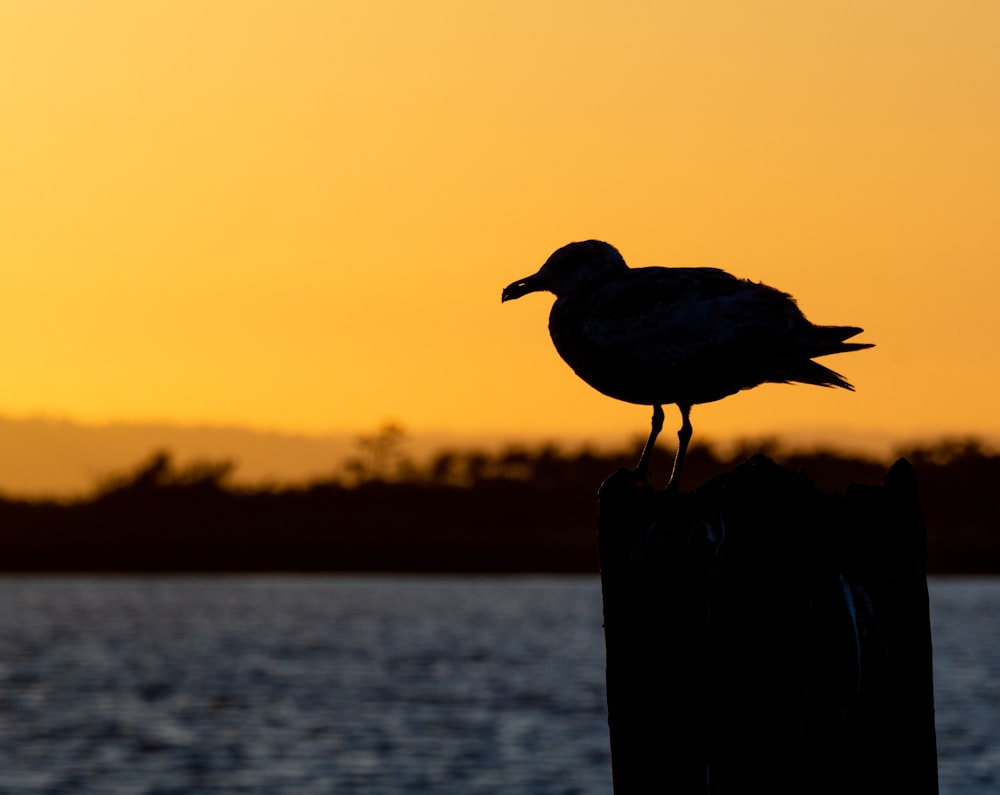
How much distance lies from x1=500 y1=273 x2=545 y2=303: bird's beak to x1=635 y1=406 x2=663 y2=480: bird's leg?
37.9 inches

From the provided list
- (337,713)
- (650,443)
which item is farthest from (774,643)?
(337,713)

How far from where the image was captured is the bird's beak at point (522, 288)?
11.0m

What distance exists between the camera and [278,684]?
108m

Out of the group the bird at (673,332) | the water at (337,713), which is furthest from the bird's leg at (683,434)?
the water at (337,713)

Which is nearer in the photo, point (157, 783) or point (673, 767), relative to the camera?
point (673, 767)

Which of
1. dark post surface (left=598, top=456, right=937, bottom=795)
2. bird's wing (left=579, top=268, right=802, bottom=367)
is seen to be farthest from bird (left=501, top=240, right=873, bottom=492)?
dark post surface (left=598, top=456, right=937, bottom=795)

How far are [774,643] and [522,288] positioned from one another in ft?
14.9

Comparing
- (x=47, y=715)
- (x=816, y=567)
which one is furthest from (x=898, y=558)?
(x=47, y=715)

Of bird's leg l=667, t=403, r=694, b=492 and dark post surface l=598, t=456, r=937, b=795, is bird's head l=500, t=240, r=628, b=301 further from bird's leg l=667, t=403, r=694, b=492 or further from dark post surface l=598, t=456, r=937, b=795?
dark post surface l=598, t=456, r=937, b=795

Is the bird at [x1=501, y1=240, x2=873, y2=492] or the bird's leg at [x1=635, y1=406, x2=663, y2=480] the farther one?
the bird at [x1=501, y1=240, x2=873, y2=492]

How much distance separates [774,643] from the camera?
6.86 metres

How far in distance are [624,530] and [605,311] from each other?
3.51m

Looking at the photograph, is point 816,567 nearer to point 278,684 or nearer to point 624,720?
point 624,720

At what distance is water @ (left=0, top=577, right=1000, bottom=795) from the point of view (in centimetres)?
5947
